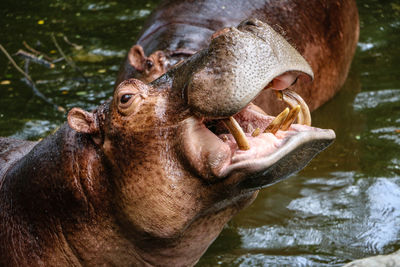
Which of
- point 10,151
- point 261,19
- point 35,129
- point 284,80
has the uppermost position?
point 284,80

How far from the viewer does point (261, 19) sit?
5160 mm

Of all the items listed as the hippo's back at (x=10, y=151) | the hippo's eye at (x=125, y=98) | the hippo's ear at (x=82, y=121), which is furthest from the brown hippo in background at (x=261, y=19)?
the hippo's eye at (x=125, y=98)

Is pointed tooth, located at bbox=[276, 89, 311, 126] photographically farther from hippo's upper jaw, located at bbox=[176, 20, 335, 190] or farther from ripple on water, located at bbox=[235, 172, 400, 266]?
ripple on water, located at bbox=[235, 172, 400, 266]

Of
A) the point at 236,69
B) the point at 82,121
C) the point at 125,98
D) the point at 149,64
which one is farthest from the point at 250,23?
the point at 149,64

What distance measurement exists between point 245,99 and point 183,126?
0.35 m

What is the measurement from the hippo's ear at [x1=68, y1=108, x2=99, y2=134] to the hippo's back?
82 cm

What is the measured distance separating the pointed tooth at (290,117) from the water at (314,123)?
6.35 ft

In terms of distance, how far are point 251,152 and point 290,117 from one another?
223mm

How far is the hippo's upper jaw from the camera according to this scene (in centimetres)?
244

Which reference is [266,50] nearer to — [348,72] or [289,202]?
[289,202]

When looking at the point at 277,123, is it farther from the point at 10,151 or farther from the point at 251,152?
the point at 10,151

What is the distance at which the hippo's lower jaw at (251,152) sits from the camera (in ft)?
8.04

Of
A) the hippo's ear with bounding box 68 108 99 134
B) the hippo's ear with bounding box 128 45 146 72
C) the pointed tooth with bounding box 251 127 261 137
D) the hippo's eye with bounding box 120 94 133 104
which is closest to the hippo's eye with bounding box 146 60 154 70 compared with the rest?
the hippo's ear with bounding box 128 45 146 72

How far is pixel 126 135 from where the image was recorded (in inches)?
112
